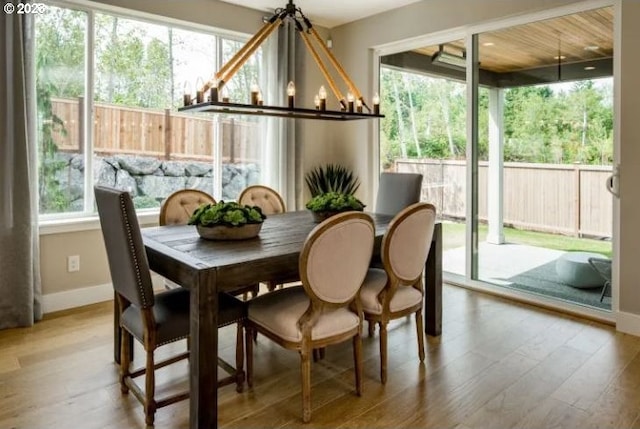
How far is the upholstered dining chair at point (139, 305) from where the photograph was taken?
2.11m

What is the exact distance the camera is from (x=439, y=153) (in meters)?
4.66

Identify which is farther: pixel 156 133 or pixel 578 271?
pixel 156 133

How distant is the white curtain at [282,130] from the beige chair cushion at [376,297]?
2377 millimetres

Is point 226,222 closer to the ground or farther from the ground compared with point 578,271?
farther from the ground

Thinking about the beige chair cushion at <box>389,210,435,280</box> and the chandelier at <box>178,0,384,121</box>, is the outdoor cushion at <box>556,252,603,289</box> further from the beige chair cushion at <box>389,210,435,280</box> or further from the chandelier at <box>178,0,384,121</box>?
the chandelier at <box>178,0,384,121</box>

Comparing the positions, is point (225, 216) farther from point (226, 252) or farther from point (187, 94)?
point (187, 94)

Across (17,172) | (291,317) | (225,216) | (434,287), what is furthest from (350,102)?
(17,172)

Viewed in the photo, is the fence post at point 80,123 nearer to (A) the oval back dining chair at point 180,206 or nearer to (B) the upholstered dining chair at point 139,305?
(A) the oval back dining chair at point 180,206

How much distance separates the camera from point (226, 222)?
2598 mm

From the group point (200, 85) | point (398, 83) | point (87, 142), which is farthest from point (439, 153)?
point (87, 142)

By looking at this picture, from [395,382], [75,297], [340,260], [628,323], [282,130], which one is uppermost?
[282,130]

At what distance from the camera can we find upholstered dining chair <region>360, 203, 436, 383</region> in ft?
8.14

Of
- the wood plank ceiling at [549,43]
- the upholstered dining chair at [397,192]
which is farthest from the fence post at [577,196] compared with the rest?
the upholstered dining chair at [397,192]

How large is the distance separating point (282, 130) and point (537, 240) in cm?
269
